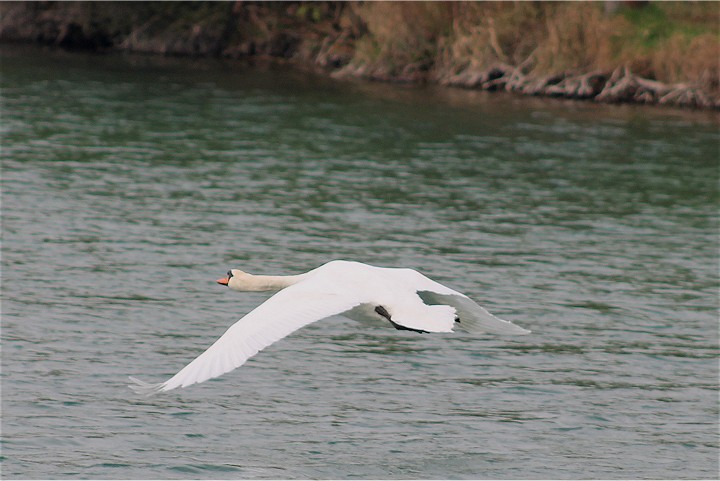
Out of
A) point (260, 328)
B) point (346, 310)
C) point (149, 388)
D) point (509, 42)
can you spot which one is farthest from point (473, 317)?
point (509, 42)

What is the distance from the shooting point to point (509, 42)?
159ft

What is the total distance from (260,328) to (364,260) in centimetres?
1266

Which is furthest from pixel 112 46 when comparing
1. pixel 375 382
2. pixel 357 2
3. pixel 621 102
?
pixel 375 382

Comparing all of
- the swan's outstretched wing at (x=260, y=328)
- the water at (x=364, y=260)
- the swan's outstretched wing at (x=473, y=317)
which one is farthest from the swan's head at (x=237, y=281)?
the swan's outstretched wing at (x=473, y=317)

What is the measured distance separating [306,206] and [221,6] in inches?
1235

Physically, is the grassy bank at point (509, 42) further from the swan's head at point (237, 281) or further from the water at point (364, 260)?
the swan's head at point (237, 281)

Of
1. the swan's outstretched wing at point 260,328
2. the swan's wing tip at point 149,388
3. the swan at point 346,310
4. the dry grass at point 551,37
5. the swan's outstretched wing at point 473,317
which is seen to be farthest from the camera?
the dry grass at point 551,37

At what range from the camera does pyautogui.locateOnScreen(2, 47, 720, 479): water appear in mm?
14805

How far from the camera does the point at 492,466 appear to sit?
14180 mm

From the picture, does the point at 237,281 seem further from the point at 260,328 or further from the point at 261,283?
the point at 260,328

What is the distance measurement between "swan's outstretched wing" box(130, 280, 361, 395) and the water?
2517 mm

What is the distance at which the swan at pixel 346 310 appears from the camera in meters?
10.7

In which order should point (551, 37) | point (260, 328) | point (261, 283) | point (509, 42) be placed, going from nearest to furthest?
→ point (260, 328) → point (261, 283) → point (551, 37) → point (509, 42)

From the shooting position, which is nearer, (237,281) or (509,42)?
(237,281)
